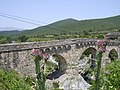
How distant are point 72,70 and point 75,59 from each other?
2.05 m

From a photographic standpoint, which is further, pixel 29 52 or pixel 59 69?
pixel 59 69

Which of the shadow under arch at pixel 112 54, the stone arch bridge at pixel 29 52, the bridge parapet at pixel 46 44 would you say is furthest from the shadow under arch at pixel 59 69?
the shadow under arch at pixel 112 54

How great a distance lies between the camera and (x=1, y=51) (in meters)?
30.3

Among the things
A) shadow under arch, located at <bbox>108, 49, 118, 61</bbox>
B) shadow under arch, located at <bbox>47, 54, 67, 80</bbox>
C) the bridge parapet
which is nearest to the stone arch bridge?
the bridge parapet

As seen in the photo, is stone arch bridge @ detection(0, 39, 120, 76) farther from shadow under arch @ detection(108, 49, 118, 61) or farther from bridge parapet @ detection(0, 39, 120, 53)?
shadow under arch @ detection(108, 49, 118, 61)

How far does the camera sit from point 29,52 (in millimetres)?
33875

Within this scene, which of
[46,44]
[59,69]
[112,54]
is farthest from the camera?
[112,54]

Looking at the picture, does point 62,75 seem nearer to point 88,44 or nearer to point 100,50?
point 88,44

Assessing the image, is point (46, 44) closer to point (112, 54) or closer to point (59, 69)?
point (59, 69)

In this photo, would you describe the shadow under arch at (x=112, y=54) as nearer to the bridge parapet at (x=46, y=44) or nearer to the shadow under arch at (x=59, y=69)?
the bridge parapet at (x=46, y=44)

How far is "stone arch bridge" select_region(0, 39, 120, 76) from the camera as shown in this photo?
103ft

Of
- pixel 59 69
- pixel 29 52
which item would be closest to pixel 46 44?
pixel 29 52

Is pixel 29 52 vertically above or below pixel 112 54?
above

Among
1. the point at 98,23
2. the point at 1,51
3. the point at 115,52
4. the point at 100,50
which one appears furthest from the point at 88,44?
the point at 98,23
